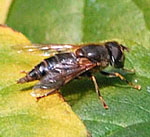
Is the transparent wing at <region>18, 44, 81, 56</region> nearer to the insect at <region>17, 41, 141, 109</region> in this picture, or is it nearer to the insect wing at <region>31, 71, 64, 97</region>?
the insect at <region>17, 41, 141, 109</region>

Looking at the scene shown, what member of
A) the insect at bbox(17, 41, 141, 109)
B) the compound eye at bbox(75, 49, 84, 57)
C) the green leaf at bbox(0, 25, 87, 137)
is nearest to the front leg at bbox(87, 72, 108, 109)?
the insect at bbox(17, 41, 141, 109)

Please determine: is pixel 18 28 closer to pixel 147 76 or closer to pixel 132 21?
pixel 132 21

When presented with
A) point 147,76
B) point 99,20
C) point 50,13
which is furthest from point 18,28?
point 147,76

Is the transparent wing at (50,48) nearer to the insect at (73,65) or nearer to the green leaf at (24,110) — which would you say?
the insect at (73,65)

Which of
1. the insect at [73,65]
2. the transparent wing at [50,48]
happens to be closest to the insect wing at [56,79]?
the insect at [73,65]

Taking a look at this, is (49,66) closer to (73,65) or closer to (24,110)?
(73,65)

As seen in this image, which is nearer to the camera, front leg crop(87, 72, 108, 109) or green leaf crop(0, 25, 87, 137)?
green leaf crop(0, 25, 87, 137)
